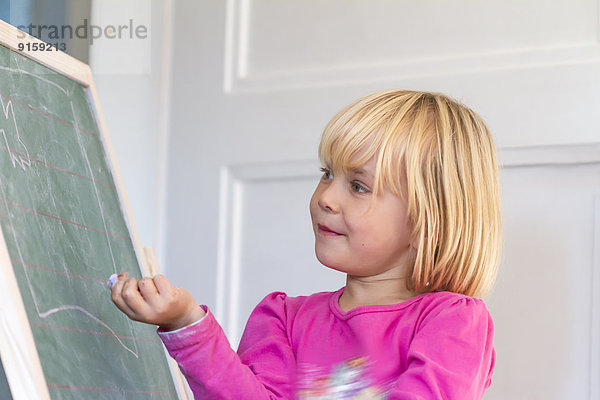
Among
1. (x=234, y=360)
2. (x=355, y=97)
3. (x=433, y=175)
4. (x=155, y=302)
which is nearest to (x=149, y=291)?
(x=155, y=302)

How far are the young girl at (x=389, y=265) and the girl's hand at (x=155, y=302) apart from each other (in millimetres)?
56

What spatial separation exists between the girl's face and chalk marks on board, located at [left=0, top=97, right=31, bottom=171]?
0.36 m

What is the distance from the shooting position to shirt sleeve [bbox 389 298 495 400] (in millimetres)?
853

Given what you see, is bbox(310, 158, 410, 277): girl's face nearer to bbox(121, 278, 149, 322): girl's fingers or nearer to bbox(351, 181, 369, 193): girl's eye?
bbox(351, 181, 369, 193): girl's eye

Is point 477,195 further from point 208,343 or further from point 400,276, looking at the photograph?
point 208,343

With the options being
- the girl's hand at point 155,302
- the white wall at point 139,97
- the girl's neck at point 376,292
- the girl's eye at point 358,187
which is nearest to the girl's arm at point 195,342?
the girl's hand at point 155,302

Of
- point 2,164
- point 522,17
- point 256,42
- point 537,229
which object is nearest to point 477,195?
point 537,229

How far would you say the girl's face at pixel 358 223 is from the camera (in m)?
0.98

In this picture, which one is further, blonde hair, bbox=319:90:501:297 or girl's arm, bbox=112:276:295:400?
blonde hair, bbox=319:90:501:297

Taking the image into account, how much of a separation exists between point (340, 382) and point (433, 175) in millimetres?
276

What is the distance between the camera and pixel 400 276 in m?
1.02

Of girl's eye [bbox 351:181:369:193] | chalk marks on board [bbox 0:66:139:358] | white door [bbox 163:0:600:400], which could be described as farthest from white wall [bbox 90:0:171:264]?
girl's eye [bbox 351:181:369:193]

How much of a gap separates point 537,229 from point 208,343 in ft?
2.14

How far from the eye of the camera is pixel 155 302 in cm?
82
